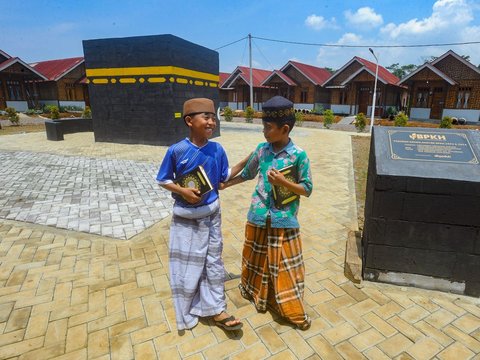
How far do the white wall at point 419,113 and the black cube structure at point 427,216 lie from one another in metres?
23.9

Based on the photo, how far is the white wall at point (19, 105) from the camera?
26597 millimetres

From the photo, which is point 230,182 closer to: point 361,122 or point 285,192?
point 285,192

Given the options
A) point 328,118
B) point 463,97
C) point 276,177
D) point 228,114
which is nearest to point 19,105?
point 228,114

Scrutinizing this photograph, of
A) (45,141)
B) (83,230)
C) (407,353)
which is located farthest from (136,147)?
(407,353)

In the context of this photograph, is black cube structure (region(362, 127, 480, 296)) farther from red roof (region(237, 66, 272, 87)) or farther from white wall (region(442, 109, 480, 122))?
red roof (region(237, 66, 272, 87))

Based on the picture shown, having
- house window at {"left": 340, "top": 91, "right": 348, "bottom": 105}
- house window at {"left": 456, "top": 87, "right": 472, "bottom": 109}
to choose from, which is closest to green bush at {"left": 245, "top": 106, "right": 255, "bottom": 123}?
house window at {"left": 340, "top": 91, "right": 348, "bottom": 105}

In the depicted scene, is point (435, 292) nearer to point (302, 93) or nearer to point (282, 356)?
point (282, 356)

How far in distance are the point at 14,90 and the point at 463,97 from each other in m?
35.9

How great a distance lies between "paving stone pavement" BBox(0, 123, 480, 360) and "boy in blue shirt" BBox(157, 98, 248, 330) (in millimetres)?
216

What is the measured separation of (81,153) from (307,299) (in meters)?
10.0

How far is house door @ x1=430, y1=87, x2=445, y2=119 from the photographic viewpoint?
22833mm

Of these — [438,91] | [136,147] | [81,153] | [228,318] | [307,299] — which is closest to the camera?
[228,318]

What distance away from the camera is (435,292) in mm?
2945

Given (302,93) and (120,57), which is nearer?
(120,57)
